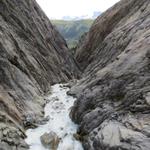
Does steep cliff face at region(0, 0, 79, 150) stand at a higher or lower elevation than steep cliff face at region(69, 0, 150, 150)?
higher

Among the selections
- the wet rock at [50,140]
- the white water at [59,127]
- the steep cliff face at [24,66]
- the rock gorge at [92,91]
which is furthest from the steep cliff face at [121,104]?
the steep cliff face at [24,66]

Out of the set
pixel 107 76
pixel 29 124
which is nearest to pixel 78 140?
pixel 29 124

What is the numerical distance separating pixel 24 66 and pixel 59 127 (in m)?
9.96

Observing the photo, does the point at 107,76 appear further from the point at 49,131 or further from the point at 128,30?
the point at 128,30

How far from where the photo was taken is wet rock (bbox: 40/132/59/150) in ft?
62.3

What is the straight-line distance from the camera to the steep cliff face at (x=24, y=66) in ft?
66.3

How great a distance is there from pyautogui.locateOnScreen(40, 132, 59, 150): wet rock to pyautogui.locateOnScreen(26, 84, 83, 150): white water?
0.28 m

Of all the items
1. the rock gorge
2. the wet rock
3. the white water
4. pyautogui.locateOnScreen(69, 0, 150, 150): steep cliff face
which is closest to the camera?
pyautogui.locateOnScreen(69, 0, 150, 150): steep cliff face

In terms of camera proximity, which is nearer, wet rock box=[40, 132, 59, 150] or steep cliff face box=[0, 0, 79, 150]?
wet rock box=[40, 132, 59, 150]

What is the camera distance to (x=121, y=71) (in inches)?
820

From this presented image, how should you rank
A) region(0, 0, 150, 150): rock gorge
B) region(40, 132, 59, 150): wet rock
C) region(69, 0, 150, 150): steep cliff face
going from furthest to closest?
region(40, 132, 59, 150): wet rock
region(0, 0, 150, 150): rock gorge
region(69, 0, 150, 150): steep cliff face

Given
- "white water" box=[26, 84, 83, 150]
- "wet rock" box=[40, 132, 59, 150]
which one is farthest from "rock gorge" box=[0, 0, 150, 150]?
"wet rock" box=[40, 132, 59, 150]

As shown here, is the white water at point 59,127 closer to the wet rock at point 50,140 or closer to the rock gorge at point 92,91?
the wet rock at point 50,140

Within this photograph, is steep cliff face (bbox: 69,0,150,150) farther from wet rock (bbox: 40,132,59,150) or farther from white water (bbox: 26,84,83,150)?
wet rock (bbox: 40,132,59,150)
